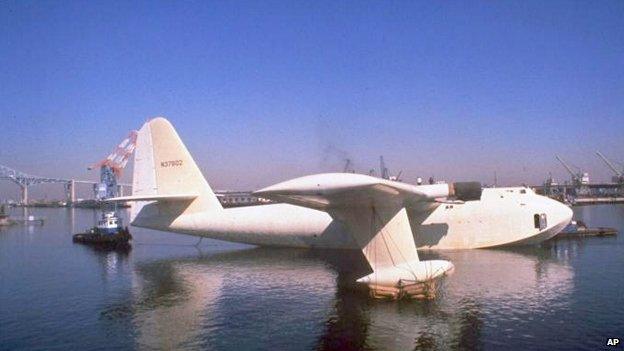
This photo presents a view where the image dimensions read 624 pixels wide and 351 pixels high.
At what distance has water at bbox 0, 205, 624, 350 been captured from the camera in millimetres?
18484

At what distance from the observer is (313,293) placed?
84.8 feet

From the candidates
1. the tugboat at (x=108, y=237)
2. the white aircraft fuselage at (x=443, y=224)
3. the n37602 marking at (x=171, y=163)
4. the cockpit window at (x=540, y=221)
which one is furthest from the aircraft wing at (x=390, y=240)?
the tugboat at (x=108, y=237)

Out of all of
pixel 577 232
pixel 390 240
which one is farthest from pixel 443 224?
pixel 577 232

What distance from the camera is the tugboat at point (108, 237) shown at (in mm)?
56625

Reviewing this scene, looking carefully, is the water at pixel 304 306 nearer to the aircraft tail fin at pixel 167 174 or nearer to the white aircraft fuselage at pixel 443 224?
the white aircraft fuselage at pixel 443 224

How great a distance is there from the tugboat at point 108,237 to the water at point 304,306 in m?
17.8

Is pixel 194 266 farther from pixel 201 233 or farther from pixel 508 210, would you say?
pixel 508 210

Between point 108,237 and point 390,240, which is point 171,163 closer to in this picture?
point 108,237

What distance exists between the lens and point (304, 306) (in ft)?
76.1

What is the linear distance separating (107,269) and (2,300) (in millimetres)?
10503

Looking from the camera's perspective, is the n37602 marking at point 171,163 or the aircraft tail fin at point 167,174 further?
the n37602 marking at point 171,163

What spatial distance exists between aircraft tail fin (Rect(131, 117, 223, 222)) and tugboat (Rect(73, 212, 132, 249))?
54.0ft

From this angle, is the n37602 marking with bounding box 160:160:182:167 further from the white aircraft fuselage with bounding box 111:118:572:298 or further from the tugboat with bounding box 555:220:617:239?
the tugboat with bounding box 555:220:617:239

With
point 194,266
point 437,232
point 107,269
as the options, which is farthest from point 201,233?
point 437,232
